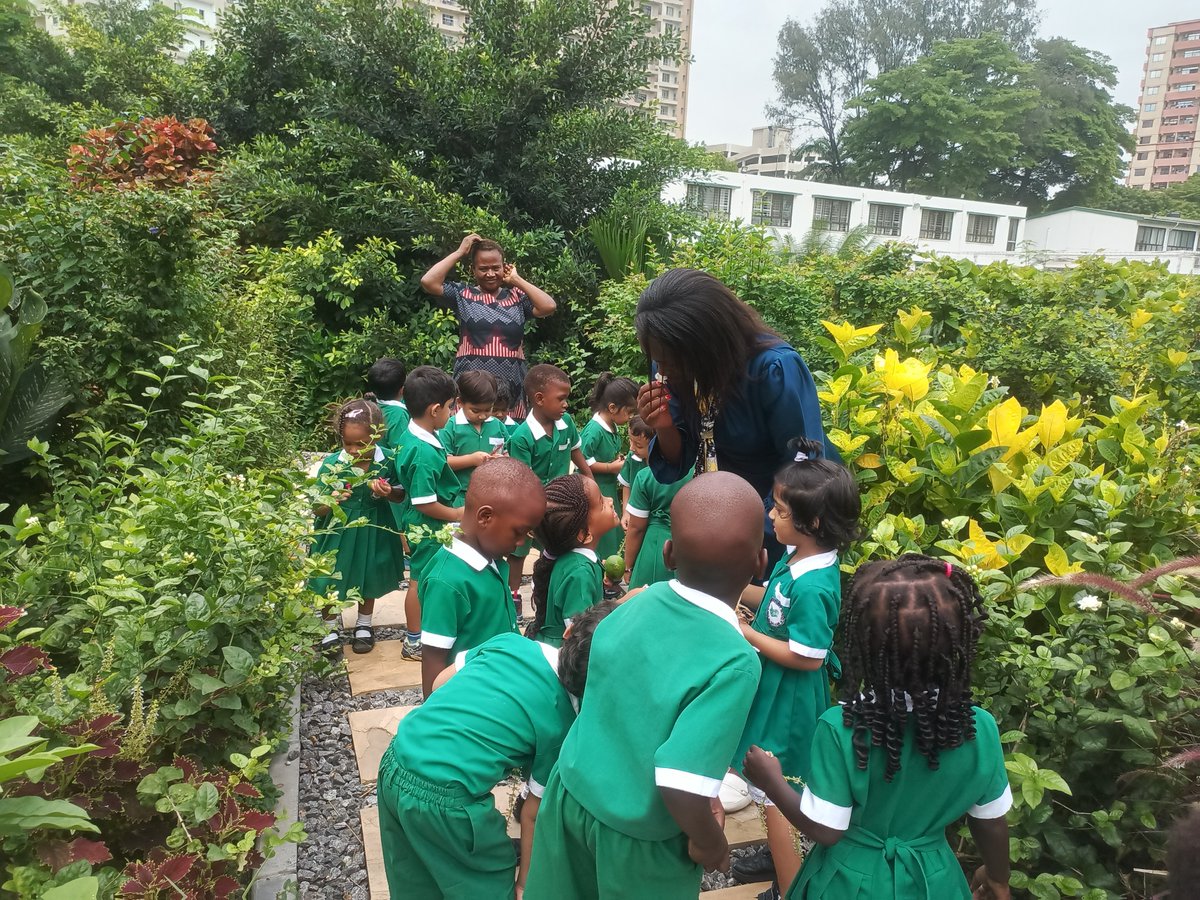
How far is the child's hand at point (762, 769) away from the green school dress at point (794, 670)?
0.59 m

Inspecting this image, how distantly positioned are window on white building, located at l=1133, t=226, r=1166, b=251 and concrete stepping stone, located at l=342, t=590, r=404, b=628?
42.2m

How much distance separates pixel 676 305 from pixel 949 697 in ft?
4.09

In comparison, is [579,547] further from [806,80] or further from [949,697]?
[806,80]

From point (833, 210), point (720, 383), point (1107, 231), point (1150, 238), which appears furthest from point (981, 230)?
point (720, 383)

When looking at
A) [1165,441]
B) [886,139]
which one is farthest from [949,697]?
[886,139]

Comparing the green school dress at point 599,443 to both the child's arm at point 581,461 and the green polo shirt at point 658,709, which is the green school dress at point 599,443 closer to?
the child's arm at point 581,461

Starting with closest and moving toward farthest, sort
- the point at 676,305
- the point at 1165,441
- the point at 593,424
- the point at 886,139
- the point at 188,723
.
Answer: the point at 188,723 < the point at 676,305 < the point at 1165,441 < the point at 593,424 < the point at 886,139

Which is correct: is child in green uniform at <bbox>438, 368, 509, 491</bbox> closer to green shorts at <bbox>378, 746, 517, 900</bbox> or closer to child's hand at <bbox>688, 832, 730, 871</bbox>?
green shorts at <bbox>378, 746, 517, 900</bbox>

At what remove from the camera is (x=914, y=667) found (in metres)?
1.62

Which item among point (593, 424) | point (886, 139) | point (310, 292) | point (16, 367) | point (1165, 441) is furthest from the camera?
point (886, 139)

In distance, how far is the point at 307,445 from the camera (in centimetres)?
661

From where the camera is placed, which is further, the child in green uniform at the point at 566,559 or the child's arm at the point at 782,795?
the child in green uniform at the point at 566,559

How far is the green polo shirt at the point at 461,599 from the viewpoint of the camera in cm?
240

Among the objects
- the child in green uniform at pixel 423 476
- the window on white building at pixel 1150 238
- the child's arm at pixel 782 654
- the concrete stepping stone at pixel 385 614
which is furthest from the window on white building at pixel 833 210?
the child's arm at pixel 782 654
